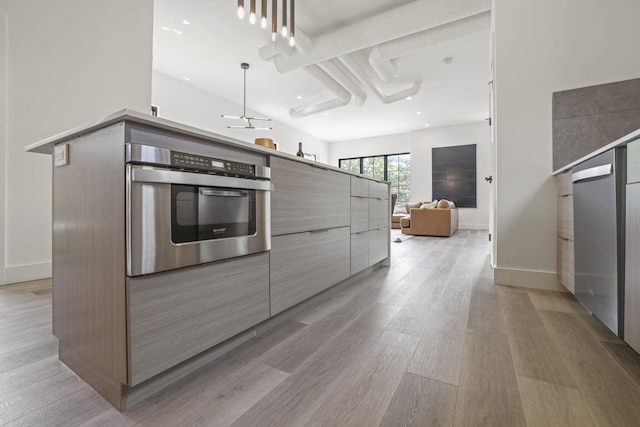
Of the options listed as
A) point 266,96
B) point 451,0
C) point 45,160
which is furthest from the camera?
point 266,96

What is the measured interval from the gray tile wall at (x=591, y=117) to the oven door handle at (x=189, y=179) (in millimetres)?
2402

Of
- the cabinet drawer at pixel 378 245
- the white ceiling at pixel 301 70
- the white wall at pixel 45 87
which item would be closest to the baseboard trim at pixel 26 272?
the white wall at pixel 45 87

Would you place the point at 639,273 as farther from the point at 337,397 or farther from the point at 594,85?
the point at 594,85

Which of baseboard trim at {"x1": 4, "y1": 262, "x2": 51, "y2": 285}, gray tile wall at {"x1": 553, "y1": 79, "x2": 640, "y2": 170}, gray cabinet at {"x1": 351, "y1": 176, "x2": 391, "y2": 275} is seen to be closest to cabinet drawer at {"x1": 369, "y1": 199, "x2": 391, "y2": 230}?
gray cabinet at {"x1": 351, "y1": 176, "x2": 391, "y2": 275}

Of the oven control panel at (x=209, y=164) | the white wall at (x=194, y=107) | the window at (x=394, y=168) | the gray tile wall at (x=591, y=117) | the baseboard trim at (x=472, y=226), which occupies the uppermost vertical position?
Result: the white wall at (x=194, y=107)

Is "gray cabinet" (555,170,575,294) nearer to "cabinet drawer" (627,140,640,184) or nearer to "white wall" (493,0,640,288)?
"white wall" (493,0,640,288)

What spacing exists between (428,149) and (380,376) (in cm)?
874

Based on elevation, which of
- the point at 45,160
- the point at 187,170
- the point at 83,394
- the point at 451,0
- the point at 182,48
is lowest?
the point at 83,394

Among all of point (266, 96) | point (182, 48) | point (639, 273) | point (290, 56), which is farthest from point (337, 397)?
point (266, 96)

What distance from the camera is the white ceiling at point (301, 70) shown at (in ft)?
11.3

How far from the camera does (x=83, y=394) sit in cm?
95

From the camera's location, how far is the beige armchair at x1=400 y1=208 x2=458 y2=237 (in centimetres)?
608

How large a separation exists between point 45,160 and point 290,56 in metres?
3.07

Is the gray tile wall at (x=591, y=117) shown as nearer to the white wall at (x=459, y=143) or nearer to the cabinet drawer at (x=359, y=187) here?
the cabinet drawer at (x=359, y=187)
